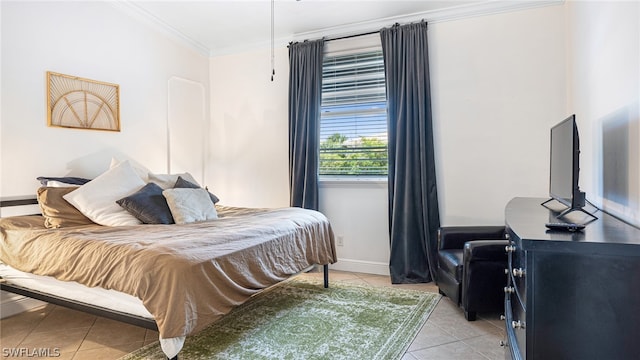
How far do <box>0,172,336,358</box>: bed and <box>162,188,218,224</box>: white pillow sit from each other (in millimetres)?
143

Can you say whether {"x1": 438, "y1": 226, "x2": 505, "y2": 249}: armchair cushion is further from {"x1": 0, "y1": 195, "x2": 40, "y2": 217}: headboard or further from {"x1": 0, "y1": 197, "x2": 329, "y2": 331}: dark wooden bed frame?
{"x1": 0, "y1": 195, "x2": 40, "y2": 217}: headboard

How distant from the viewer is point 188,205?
309 centimetres

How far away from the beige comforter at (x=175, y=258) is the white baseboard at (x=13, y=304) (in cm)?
41

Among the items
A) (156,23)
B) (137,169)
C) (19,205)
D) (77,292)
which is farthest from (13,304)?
(156,23)

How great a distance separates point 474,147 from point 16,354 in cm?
378

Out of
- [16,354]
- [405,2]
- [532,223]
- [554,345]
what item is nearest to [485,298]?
[532,223]

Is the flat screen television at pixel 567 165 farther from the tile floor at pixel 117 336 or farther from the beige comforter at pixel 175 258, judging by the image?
the beige comforter at pixel 175 258

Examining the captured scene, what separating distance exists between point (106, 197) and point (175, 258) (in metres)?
1.43

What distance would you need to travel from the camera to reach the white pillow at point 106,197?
2.80 meters

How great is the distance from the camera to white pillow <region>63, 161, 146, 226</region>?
110 inches

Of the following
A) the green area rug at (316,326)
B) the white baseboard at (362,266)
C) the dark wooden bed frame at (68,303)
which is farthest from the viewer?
the white baseboard at (362,266)

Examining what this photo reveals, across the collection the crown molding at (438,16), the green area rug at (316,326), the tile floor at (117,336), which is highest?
the crown molding at (438,16)

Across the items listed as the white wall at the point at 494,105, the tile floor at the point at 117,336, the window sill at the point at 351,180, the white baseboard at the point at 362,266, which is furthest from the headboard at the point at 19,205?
the white wall at the point at 494,105

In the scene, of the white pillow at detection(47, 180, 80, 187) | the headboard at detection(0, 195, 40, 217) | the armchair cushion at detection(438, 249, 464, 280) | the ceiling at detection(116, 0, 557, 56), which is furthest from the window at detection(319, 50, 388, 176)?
the headboard at detection(0, 195, 40, 217)
